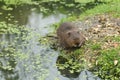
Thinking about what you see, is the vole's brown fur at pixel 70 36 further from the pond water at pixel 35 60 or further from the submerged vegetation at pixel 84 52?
the pond water at pixel 35 60

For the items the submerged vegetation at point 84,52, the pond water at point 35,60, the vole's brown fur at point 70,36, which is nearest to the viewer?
the pond water at point 35,60

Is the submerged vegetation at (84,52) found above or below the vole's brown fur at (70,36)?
below

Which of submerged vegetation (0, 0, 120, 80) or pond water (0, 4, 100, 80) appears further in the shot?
submerged vegetation (0, 0, 120, 80)

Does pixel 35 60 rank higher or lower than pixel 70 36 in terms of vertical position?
lower

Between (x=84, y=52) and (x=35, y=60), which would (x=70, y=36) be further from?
(x=35, y=60)

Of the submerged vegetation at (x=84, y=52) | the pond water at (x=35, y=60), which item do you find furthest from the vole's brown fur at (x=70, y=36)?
the pond water at (x=35, y=60)

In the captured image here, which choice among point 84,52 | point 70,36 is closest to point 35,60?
point 70,36

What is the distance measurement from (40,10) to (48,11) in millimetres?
414

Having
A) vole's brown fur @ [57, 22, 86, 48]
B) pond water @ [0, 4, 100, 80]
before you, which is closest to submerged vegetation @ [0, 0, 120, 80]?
pond water @ [0, 4, 100, 80]

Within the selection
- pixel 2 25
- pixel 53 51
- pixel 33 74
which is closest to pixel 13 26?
pixel 2 25

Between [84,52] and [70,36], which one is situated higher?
[70,36]

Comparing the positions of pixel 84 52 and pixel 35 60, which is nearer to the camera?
pixel 35 60

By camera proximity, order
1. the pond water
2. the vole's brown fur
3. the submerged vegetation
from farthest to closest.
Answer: the vole's brown fur < the submerged vegetation < the pond water

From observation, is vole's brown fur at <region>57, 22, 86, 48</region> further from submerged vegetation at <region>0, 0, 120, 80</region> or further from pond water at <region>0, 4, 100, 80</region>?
pond water at <region>0, 4, 100, 80</region>
